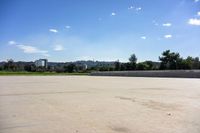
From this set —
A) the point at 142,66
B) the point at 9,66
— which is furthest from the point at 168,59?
the point at 9,66

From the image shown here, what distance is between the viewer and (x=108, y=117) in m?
6.22

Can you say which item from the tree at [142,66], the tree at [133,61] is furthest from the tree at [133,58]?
the tree at [142,66]

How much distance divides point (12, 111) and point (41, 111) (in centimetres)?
65

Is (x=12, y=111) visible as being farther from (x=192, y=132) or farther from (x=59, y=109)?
(x=192, y=132)

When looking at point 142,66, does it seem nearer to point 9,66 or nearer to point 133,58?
point 133,58

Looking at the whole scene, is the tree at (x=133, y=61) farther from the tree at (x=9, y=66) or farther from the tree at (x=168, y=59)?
the tree at (x=9, y=66)

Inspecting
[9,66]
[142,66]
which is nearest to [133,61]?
[142,66]

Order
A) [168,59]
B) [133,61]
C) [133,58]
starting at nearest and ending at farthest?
[168,59] < [133,61] < [133,58]

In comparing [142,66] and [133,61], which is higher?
[133,61]

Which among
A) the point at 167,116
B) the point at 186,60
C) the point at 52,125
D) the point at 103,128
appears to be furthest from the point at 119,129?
the point at 186,60

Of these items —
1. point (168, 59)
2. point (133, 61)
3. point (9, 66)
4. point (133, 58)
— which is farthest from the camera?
point (9, 66)

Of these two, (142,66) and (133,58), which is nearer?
(142,66)

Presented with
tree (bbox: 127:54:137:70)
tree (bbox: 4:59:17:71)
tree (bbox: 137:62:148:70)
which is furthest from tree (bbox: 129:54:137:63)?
tree (bbox: 4:59:17:71)

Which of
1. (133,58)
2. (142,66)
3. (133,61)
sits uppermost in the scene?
(133,58)
